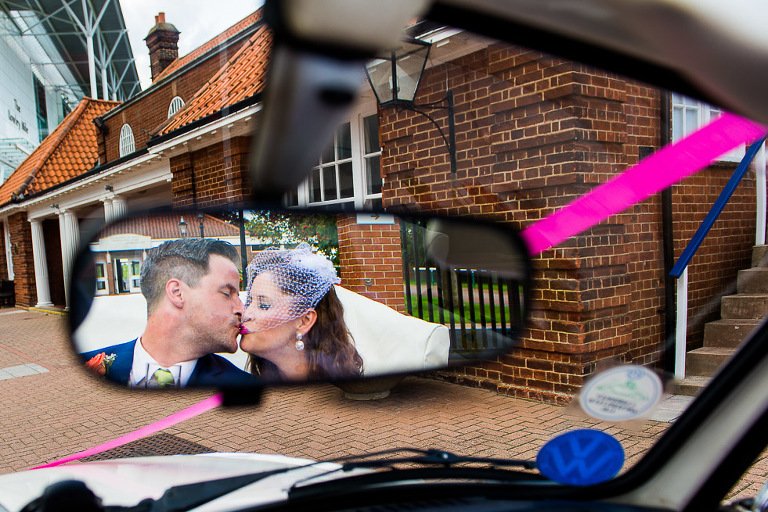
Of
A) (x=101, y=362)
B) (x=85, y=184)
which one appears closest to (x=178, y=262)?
(x=101, y=362)

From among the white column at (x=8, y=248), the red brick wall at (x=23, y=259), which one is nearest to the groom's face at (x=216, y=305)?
the red brick wall at (x=23, y=259)

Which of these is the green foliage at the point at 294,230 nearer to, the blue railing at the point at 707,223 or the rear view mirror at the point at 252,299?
the rear view mirror at the point at 252,299

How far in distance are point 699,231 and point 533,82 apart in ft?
2.70

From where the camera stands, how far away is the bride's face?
1025mm

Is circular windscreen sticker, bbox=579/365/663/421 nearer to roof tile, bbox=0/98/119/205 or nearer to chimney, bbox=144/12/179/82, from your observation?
chimney, bbox=144/12/179/82

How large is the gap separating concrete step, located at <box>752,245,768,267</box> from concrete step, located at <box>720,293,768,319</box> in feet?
0.30

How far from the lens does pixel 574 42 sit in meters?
0.76

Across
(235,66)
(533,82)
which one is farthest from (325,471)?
(533,82)

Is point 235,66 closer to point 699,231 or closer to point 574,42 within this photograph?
point 574,42

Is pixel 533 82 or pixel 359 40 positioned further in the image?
pixel 533 82

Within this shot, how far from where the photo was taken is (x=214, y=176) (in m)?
1.94

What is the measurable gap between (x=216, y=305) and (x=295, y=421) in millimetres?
2107

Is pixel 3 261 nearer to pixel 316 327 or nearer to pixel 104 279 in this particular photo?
pixel 104 279

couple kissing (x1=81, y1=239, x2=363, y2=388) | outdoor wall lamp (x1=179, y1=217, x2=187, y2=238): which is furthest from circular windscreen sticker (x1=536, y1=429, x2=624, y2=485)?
outdoor wall lamp (x1=179, y1=217, x2=187, y2=238)
